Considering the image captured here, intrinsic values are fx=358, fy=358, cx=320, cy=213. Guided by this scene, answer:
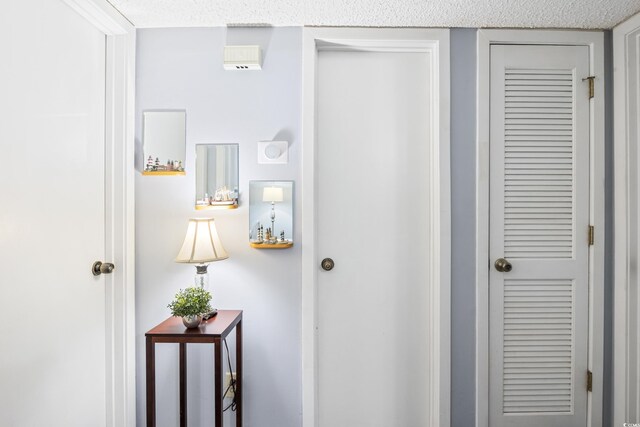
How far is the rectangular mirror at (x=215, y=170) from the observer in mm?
1825

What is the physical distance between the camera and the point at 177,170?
1813 mm

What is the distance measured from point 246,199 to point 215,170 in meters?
0.21

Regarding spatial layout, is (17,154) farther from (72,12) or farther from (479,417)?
(479,417)

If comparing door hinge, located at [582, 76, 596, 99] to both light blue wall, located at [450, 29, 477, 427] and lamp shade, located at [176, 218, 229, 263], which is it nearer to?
light blue wall, located at [450, 29, 477, 427]

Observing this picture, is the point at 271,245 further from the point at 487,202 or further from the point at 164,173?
the point at 487,202

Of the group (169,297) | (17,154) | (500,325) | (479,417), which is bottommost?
(479,417)

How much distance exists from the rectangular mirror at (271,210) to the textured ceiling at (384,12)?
2.65 ft

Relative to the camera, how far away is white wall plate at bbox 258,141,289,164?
1814 mm

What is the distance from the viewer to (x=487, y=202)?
1.83 metres

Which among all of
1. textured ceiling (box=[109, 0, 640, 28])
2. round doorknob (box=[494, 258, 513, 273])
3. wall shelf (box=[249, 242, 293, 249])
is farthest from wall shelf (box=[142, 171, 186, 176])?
round doorknob (box=[494, 258, 513, 273])

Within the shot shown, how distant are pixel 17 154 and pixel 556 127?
2361mm

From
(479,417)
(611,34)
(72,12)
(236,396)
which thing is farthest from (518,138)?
(72,12)

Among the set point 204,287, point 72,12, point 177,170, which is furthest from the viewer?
point 177,170

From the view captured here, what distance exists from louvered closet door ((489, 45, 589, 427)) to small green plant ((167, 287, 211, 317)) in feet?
4.65
